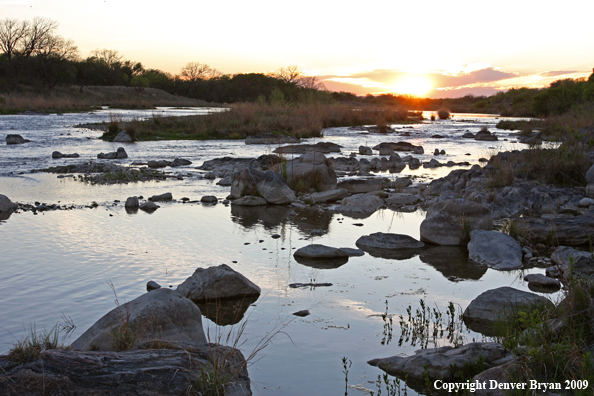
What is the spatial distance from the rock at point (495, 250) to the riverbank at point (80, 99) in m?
44.2

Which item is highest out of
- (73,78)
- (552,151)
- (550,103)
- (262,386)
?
(73,78)

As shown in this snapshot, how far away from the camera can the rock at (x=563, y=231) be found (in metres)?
7.09

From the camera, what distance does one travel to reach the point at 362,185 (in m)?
12.3

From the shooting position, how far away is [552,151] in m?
11.7

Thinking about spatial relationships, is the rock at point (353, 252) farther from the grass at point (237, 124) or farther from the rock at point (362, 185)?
the grass at point (237, 124)

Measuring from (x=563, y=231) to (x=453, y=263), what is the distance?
6.79 feet

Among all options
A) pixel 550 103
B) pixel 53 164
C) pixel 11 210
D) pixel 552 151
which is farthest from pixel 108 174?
pixel 550 103

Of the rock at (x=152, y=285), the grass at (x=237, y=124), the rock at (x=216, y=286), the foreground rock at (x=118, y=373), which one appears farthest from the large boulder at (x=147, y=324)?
the grass at (x=237, y=124)

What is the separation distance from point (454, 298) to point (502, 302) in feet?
2.27

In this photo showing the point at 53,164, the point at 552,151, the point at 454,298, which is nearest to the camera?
the point at 454,298

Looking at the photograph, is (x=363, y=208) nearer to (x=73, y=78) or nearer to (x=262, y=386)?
(x=262, y=386)

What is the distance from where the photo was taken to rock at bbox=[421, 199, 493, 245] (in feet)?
24.0

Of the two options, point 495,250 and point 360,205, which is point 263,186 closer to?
point 360,205

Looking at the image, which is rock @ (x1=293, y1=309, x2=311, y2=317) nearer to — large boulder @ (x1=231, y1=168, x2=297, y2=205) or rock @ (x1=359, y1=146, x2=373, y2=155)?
large boulder @ (x1=231, y1=168, x2=297, y2=205)
